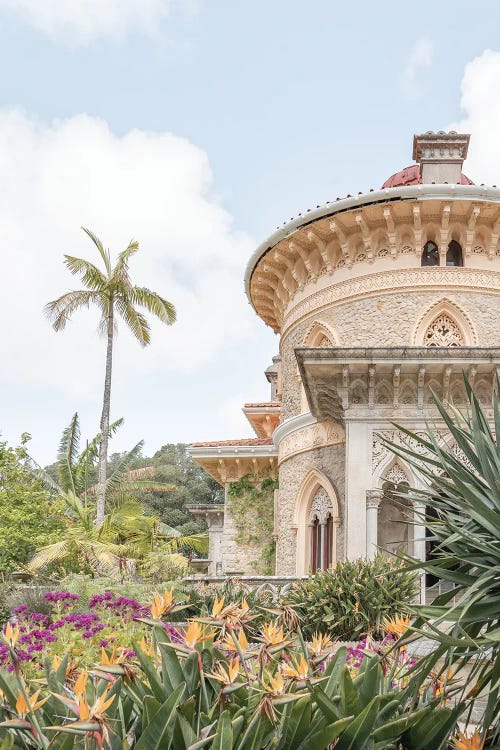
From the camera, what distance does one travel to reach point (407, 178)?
1842cm

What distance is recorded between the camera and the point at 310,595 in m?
9.20

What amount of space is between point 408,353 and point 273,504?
287 inches

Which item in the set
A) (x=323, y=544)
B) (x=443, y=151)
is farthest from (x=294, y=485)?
(x=443, y=151)

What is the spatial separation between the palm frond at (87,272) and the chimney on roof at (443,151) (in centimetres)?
1007

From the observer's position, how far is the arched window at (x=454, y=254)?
600 inches

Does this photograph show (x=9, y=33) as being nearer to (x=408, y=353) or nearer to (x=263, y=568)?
(x=408, y=353)

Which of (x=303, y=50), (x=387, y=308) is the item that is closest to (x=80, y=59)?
(x=303, y=50)

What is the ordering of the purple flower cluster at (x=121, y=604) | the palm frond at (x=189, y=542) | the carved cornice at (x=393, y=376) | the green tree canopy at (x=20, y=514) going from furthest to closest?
1. the palm frond at (x=189, y=542)
2. the green tree canopy at (x=20, y=514)
3. the carved cornice at (x=393, y=376)
4. the purple flower cluster at (x=121, y=604)

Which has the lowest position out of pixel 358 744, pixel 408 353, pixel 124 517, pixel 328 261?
pixel 358 744

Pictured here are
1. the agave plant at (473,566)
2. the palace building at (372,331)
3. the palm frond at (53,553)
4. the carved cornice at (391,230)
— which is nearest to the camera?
the agave plant at (473,566)

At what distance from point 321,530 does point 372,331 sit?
387cm

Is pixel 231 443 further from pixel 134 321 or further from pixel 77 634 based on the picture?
pixel 77 634

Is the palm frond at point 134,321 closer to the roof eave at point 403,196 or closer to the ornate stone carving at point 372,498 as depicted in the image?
the roof eave at point 403,196

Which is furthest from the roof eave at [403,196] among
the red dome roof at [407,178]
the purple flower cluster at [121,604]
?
the purple flower cluster at [121,604]
